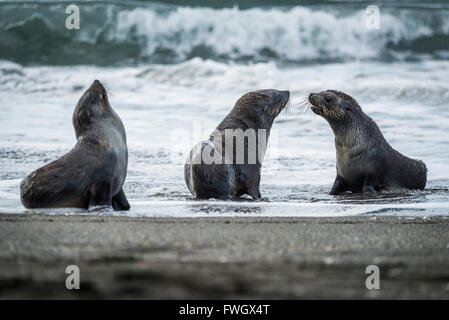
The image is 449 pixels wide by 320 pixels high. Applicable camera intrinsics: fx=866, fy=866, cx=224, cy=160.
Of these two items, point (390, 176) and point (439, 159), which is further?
point (439, 159)

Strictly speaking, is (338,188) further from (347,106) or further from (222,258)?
(222,258)

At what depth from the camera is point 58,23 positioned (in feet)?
70.0

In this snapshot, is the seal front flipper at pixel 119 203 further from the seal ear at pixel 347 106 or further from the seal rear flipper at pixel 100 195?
the seal ear at pixel 347 106

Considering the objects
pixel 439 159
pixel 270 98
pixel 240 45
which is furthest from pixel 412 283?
pixel 240 45

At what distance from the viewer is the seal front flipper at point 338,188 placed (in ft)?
28.7

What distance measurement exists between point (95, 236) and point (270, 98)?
14.4ft

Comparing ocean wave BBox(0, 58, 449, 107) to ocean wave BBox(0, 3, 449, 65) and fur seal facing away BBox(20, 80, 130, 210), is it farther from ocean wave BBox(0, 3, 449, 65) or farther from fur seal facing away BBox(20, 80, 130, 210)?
fur seal facing away BBox(20, 80, 130, 210)

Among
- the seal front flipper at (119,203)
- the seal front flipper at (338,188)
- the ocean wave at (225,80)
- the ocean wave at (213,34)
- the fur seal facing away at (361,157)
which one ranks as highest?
the ocean wave at (213,34)

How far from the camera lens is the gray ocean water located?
28.4 ft

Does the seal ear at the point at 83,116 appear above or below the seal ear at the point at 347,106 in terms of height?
below

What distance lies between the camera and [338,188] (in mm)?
8836

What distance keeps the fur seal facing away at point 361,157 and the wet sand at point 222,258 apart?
3322mm

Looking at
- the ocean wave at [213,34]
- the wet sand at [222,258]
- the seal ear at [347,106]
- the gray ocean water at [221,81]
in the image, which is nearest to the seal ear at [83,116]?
the gray ocean water at [221,81]
